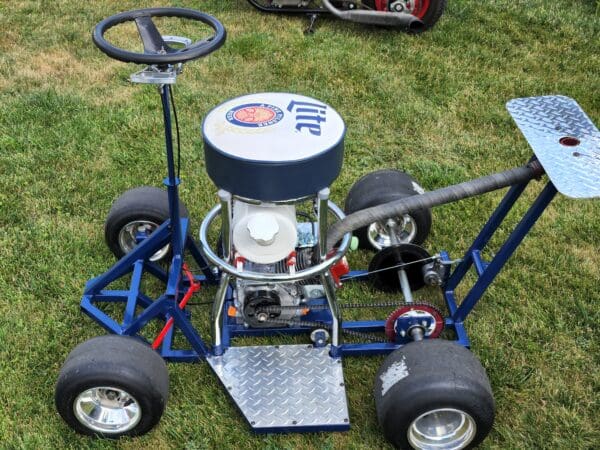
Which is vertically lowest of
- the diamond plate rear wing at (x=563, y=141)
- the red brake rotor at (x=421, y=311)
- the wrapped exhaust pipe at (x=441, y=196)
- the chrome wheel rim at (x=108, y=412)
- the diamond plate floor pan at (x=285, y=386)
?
the chrome wheel rim at (x=108, y=412)

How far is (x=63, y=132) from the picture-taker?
4828 millimetres

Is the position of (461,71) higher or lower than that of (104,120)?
higher

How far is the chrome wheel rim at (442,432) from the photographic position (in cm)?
275

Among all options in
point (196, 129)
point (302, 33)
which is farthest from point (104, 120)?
point (302, 33)

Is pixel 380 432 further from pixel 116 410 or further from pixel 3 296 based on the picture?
pixel 3 296

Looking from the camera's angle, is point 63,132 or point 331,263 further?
point 63,132

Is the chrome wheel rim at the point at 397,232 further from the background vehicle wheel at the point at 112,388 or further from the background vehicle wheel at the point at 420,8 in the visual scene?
the background vehicle wheel at the point at 420,8

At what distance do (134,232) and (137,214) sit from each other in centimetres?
22

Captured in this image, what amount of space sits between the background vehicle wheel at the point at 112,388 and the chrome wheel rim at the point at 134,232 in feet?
3.04

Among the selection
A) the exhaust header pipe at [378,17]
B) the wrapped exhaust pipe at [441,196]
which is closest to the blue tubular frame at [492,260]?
the wrapped exhaust pipe at [441,196]

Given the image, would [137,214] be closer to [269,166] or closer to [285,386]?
[285,386]

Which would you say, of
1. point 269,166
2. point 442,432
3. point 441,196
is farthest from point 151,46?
point 442,432

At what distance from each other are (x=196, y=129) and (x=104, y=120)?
28.6 inches

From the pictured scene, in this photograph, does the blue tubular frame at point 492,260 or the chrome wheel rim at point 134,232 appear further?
the chrome wheel rim at point 134,232
